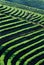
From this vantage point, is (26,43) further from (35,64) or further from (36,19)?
(36,19)

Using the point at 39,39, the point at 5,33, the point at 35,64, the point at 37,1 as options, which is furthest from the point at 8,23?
the point at 37,1

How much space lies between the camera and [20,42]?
11.3 meters

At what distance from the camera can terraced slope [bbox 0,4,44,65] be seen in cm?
982

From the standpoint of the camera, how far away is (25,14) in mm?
18859

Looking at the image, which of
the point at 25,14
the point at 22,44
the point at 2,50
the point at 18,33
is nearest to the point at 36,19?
the point at 25,14

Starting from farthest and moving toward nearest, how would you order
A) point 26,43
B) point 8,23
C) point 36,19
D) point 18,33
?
point 36,19 → point 8,23 → point 18,33 → point 26,43

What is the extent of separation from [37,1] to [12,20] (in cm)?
1154

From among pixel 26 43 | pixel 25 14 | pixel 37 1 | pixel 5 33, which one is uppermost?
pixel 37 1

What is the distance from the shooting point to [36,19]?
18.1 meters

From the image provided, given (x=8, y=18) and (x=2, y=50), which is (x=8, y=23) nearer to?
(x=8, y=18)

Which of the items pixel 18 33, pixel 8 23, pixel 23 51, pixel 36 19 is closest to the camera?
pixel 23 51

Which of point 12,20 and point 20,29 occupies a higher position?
point 12,20

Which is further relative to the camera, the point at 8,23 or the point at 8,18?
the point at 8,18

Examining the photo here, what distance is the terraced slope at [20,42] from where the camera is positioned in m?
9.82
